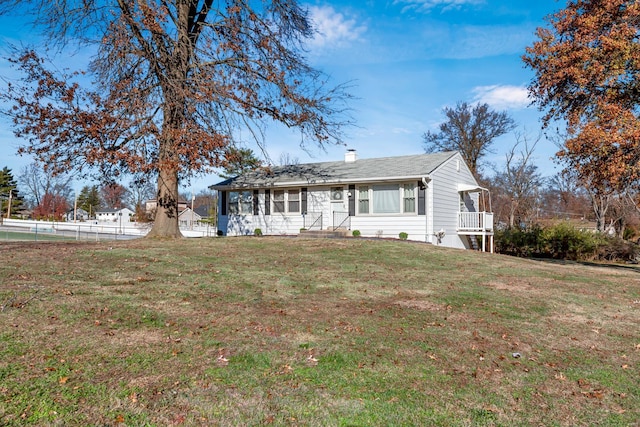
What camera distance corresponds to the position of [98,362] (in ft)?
12.3

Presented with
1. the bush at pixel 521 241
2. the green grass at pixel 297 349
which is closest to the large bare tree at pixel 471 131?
the bush at pixel 521 241

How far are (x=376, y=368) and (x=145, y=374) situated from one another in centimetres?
204

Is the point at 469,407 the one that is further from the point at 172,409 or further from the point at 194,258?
the point at 194,258

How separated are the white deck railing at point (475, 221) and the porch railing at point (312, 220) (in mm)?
6453

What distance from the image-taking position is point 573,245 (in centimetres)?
2211

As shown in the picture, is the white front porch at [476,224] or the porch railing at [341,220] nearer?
the porch railing at [341,220]

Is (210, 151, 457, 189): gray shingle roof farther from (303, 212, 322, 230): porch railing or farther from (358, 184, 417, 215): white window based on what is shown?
(303, 212, 322, 230): porch railing

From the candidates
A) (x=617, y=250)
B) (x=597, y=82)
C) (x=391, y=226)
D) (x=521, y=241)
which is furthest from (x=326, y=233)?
(x=617, y=250)

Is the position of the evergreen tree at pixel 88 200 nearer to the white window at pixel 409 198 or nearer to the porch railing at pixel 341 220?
the porch railing at pixel 341 220

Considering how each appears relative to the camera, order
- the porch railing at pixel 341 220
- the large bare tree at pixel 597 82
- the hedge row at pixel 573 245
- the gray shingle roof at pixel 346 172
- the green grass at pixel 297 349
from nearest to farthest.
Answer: the green grass at pixel 297 349, the large bare tree at pixel 597 82, the gray shingle roof at pixel 346 172, the porch railing at pixel 341 220, the hedge row at pixel 573 245

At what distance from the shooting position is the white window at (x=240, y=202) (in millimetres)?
20969

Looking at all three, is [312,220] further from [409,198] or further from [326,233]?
[409,198]

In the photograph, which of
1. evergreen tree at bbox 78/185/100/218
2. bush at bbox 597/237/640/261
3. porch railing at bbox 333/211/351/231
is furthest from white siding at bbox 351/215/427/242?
evergreen tree at bbox 78/185/100/218

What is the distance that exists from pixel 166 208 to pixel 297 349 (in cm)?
1060
